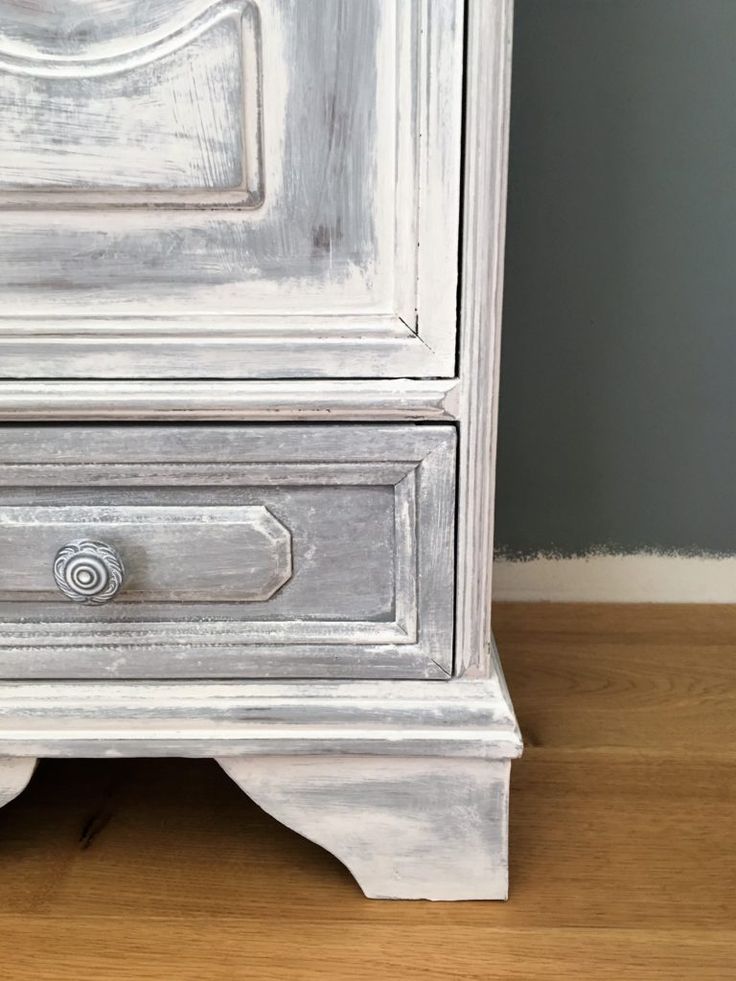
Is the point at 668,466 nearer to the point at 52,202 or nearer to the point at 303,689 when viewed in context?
the point at 303,689

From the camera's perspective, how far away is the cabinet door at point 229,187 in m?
0.56

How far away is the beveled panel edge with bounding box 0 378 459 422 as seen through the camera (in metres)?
0.61

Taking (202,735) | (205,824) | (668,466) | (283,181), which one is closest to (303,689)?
(202,735)

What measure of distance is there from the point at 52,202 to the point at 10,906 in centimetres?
53

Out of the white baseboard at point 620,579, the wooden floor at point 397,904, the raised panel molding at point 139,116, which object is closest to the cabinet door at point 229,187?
the raised panel molding at point 139,116

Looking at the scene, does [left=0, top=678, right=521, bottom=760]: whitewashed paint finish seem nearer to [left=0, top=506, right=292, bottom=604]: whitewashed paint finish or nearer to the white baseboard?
[left=0, top=506, right=292, bottom=604]: whitewashed paint finish

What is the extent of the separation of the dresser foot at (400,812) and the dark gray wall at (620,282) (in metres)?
0.54

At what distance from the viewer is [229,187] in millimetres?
590

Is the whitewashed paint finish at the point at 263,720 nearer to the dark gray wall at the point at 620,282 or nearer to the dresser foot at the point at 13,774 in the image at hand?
the dresser foot at the point at 13,774

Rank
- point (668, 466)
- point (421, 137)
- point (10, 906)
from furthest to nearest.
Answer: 1. point (668, 466)
2. point (10, 906)
3. point (421, 137)

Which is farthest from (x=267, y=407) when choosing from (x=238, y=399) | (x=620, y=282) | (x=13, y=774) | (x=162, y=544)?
(x=620, y=282)

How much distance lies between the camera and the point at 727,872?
703 mm

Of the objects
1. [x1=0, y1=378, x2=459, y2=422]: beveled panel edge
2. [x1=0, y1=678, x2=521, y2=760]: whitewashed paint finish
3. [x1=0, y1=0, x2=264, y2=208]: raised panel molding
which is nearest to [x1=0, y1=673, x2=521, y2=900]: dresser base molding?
[x1=0, y1=678, x2=521, y2=760]: whitewashed paint finish

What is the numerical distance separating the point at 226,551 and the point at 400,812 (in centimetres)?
24
